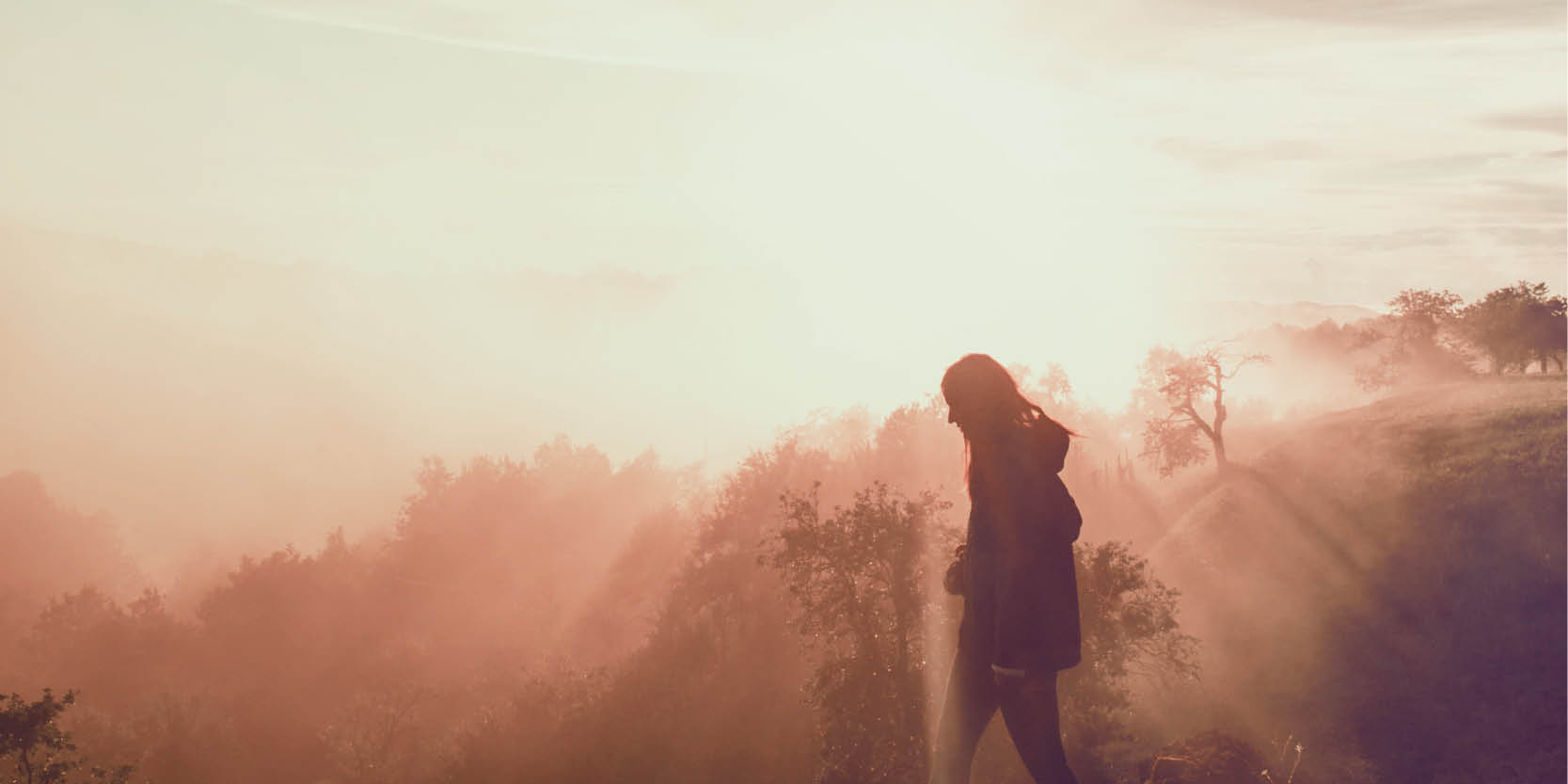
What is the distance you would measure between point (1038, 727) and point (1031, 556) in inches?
38.8

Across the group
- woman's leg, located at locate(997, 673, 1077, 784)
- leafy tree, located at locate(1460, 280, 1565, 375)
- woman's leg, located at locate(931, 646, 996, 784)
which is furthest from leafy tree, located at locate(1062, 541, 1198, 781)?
leafy tree, located at locate(1460, 280, 1565, 375)

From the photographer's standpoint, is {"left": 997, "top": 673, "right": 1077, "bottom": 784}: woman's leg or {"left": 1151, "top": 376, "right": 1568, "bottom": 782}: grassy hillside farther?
{"left": 1151, "top": 376, "right": 1568, "bottom": 782}: grassy hillside

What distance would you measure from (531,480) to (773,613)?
154ft

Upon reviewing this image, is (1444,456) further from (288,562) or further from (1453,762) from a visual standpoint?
(288,562)

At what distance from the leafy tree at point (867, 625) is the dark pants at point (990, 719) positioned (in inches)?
992

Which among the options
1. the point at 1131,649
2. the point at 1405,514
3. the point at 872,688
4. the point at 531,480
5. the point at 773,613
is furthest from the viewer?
the point at 531,480

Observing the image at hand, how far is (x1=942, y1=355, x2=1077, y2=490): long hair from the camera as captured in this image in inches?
207

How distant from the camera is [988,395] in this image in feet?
17.4

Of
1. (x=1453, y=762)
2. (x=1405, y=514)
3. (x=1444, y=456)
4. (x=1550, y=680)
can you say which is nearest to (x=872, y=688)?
(x=1453, y=762)

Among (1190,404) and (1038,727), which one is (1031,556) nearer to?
(1038,727)

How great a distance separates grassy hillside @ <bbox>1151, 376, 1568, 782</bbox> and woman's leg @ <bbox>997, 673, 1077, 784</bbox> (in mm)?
32221

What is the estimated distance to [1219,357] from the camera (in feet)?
202

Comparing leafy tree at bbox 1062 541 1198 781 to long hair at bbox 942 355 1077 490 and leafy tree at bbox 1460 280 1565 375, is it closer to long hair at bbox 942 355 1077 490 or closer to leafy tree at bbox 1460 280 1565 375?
long hair at bbox 942 355 1077 490

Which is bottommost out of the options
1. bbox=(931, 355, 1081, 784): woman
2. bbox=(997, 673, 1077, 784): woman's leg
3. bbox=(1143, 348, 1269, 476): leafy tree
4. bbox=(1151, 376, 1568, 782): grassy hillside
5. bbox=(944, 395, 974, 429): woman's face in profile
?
bbox=(1151, 376, 1568, 782): grassy hillside
